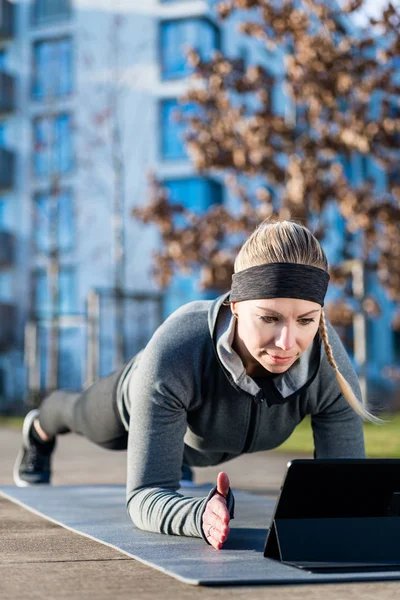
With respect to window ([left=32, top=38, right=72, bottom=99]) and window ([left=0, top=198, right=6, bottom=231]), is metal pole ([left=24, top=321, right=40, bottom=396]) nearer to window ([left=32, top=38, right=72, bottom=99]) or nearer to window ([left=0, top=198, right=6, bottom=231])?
window ([left=32, top=38, right=72, bottom=99])

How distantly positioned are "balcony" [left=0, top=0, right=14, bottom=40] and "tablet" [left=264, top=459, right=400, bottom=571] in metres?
23.2

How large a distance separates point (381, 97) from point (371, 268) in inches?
86.7

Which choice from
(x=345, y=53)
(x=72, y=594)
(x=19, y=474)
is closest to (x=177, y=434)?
(x=72, y=594)

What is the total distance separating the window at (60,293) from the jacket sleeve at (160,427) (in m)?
19.9

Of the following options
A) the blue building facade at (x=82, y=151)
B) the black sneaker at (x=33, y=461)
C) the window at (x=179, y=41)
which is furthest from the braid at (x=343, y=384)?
the window at (x=179, y=41)

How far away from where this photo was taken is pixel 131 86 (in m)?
22.4

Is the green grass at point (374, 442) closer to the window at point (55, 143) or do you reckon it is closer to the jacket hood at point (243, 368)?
the jacket hood at point (243, 368)

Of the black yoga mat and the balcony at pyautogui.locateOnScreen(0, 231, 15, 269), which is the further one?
the balcony at pyautogui.locateOnScreen(0, 231, 15, 269)

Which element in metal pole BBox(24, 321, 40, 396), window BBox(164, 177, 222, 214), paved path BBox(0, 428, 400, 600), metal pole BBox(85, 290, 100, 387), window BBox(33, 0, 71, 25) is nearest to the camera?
Answer: paved path BBox(0, 428, 400, 600)

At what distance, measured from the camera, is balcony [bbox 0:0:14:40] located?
2405 cm

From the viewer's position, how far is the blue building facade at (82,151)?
71.3 ft

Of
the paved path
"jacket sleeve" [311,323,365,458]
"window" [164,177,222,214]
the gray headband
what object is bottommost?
the paved path

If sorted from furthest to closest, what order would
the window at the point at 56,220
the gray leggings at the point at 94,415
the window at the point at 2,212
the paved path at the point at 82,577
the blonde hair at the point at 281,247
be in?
the window at the point at 2,212 → the window at the point at 56,220 → the gray leggings at the point at 94,415 → the blonde hair at the point at 281,247 → the paved path at the point at 82,577

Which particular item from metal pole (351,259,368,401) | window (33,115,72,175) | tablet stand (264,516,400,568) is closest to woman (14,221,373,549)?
tablet stand (264,516,400,568)
